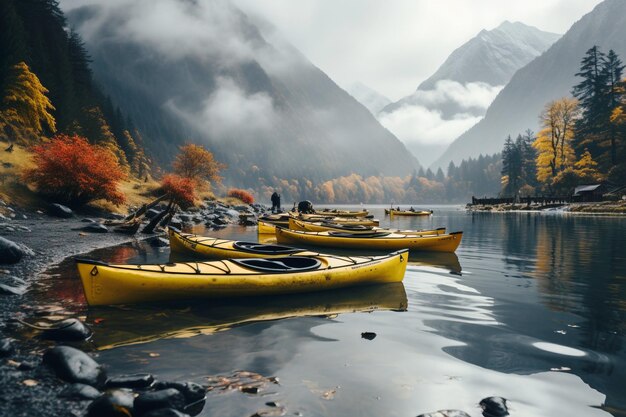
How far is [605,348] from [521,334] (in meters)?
1.18

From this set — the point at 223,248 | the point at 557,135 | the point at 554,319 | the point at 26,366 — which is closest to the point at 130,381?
the point at 26,366

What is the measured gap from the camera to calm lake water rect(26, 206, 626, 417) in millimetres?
4297

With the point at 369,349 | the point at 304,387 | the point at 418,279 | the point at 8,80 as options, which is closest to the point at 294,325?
the point at 369,349

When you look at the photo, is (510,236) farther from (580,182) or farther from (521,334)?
(580,182)

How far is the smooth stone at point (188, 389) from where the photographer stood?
13.2 feet

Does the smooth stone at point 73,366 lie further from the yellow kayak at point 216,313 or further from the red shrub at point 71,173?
the red shrub at point 71,173

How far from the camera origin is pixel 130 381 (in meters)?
4.29

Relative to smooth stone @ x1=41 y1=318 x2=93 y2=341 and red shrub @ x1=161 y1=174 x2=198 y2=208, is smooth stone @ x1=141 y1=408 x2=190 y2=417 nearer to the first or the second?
smooth stone @ x1=41 y1=318 x2=93 y2=341

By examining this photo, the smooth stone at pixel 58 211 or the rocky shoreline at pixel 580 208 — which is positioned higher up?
the rocky shoreline at pixel 580 208

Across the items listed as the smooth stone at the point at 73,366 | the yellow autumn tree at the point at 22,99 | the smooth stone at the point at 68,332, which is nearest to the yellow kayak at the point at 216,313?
the smooth stone at the point at 68,332

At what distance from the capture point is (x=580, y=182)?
54938 millimetres

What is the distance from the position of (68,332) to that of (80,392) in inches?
82.0

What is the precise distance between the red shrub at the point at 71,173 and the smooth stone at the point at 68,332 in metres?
21.0

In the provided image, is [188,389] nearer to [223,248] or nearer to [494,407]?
[494,407]
